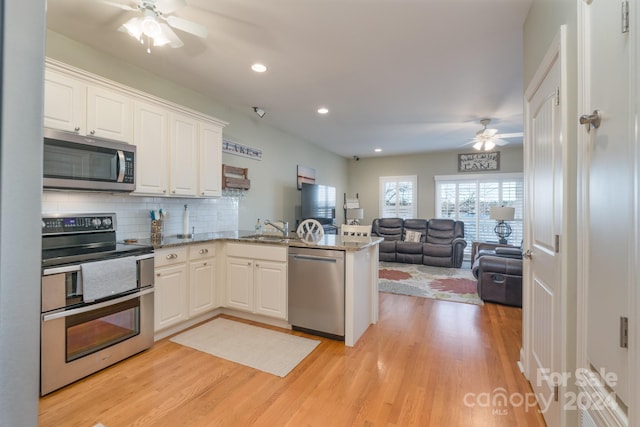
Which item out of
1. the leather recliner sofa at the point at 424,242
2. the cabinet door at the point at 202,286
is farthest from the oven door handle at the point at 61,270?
the leather recliner sofa at the point at 424,242

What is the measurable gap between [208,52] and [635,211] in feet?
10.1

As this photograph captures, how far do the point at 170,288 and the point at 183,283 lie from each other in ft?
0.48

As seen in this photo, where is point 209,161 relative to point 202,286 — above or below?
above

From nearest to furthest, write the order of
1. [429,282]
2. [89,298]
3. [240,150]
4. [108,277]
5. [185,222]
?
[89,298]
[108,277]
[185,222]
[240,150]
[429,282]

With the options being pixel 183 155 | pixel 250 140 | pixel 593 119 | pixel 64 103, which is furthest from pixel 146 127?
pixel 593 119

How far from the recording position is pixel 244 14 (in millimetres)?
2244

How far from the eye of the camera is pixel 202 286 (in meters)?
3.12

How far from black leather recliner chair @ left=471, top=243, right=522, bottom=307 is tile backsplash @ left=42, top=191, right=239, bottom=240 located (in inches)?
135

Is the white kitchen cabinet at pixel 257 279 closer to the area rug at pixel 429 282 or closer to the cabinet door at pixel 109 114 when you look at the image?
the cabinet door at pixel 109 114

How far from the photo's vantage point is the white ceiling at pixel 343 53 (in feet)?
7.27

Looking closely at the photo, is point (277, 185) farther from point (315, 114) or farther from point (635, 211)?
point (635, 211)

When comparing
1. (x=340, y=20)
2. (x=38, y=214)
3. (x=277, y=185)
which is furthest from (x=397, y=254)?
(x=38, y=214)

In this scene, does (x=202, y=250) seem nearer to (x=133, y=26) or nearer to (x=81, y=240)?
(x=81, y=240)

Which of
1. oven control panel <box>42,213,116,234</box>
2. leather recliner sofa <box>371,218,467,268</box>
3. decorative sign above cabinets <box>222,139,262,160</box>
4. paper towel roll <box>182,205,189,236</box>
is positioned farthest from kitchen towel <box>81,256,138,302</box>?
leather recliner sofa <box>371,218,467,268</box>
